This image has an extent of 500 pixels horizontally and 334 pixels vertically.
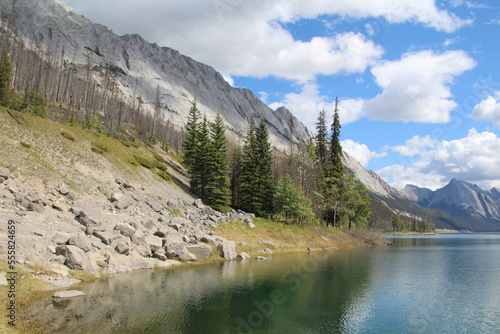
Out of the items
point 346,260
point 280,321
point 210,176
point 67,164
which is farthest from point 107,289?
point 210,176

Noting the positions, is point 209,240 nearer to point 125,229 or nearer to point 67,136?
point 125,229

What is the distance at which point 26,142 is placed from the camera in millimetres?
43469

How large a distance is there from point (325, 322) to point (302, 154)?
62.4 meters

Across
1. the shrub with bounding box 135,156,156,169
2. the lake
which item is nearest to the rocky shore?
the lake

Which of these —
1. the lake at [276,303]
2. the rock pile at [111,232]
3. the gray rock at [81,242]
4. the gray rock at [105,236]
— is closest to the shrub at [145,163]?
the rock pile at [111,232]

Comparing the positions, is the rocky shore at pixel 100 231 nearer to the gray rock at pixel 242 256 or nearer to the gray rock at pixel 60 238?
the gray rock at pixel 60 238

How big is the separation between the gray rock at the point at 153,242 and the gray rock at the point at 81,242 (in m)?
7.57

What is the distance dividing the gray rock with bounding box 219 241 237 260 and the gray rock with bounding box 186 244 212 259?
108 inches

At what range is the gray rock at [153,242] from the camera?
3584cm

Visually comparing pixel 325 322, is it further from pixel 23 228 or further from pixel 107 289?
pixel 23 228

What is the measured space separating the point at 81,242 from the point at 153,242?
30.5ft

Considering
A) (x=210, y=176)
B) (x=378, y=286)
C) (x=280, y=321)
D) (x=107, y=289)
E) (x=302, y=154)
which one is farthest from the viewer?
(x=302, y=154)

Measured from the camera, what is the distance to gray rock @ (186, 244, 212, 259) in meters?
39.1

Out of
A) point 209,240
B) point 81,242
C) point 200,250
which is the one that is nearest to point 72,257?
point 81,242
